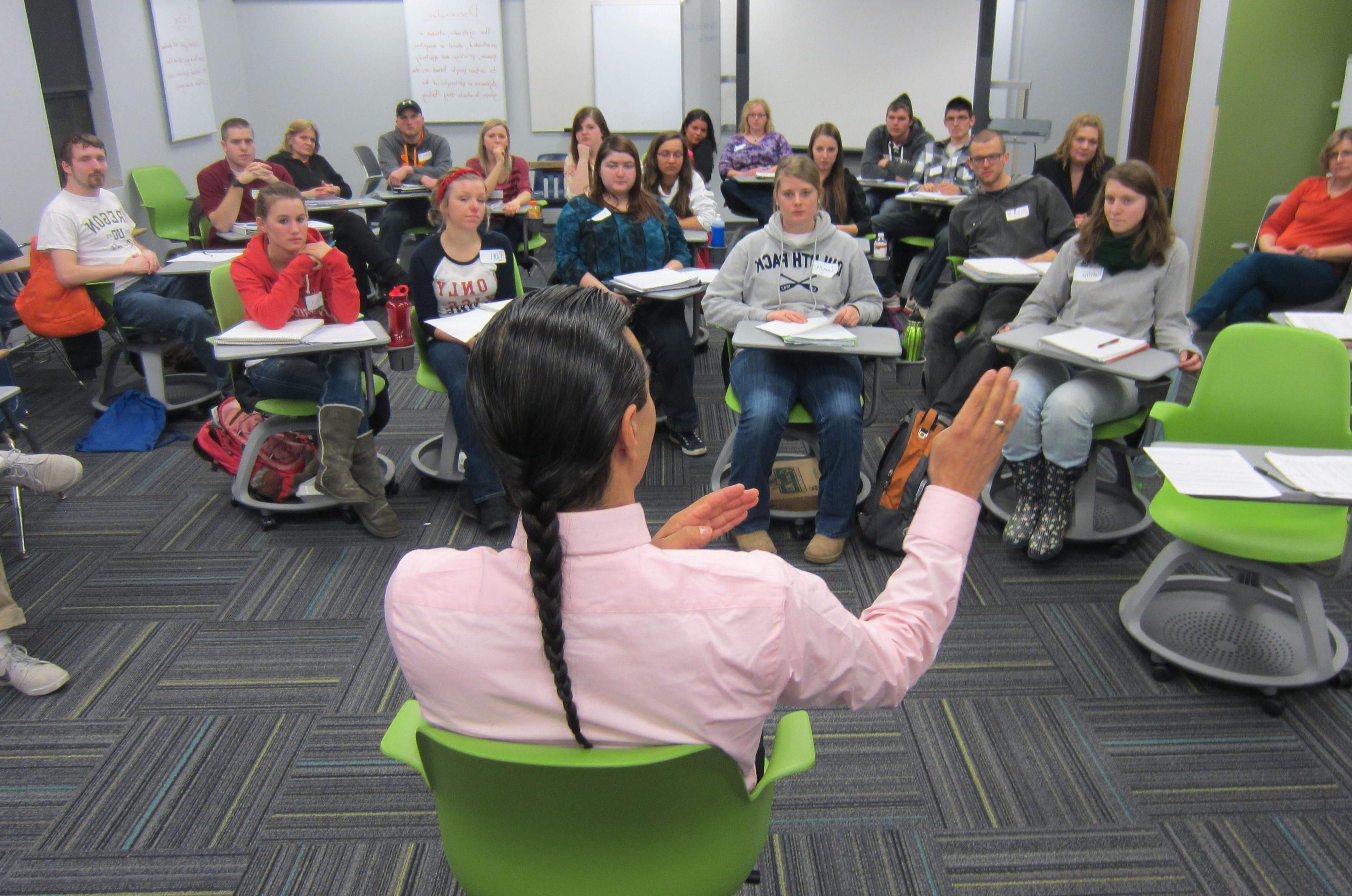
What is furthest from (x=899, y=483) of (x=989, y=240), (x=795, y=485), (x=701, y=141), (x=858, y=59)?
(x=858, y=59)

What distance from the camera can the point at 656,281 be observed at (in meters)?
3.68

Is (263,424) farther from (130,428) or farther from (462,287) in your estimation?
(130,428)

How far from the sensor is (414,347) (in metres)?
3.49

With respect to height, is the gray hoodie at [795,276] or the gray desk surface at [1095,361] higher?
the gray hoodie at [795,276]

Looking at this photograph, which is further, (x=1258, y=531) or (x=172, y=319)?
(x=172, y=319)

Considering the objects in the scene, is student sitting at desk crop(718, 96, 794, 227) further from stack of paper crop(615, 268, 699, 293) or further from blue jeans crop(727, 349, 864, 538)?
blue jeans crop(727, 349, 864, 538)

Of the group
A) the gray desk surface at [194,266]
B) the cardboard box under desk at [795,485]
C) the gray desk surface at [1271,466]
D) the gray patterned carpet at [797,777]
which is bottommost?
the gray patterned carpet at [797,777]

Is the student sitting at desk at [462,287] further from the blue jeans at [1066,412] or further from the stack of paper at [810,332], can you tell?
the blue jeans at [1066,412]

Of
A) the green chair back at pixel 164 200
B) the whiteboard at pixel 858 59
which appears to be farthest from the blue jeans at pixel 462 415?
the whiteboard at pixel 858 59

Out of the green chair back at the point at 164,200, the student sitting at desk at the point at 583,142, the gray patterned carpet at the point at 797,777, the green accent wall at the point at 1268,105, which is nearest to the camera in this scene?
the gray patterned carpet at the point at 797,777

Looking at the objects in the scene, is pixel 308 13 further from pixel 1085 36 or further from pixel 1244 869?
pixel 1244 869

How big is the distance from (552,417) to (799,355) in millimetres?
2395

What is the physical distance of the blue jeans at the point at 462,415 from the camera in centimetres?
327

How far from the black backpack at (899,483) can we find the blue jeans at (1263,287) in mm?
2075
